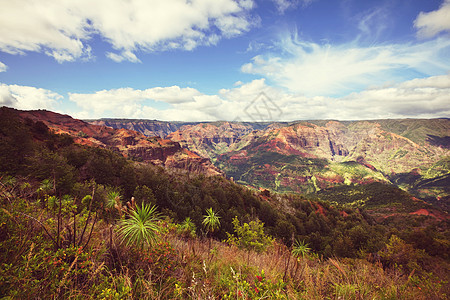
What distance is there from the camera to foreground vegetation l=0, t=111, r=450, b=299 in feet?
10.4

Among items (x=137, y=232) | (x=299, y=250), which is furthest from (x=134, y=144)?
(x=299, y=250)

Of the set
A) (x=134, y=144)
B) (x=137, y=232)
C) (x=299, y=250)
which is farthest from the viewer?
(x=134, y=144)

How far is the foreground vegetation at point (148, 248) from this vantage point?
3.16 metres

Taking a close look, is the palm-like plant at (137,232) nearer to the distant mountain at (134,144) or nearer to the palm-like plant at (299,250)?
the palm-like plant at (299,250)

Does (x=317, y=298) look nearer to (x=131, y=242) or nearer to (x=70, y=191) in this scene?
(x=131, y=242)

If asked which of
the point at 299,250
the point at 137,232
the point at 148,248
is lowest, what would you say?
the point at 299,250

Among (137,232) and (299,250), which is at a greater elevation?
(137,232)

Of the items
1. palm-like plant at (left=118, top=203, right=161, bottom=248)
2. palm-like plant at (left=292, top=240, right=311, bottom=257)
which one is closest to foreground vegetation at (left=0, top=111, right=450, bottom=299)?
palm-like plant at (left=118, top=203, right=161, bottom=248)

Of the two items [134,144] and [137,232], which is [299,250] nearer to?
[137,232]

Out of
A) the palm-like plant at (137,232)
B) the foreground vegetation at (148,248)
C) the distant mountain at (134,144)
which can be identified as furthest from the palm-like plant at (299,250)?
the distant mountain at (134,144)

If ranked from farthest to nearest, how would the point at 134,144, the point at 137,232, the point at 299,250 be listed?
the point at 134,144, the point at 299,250, the point at 137,232

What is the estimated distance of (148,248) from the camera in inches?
190

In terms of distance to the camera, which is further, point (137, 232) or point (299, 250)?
point (299, 250)

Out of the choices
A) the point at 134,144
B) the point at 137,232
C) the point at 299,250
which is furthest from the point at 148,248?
the point at 134,144
